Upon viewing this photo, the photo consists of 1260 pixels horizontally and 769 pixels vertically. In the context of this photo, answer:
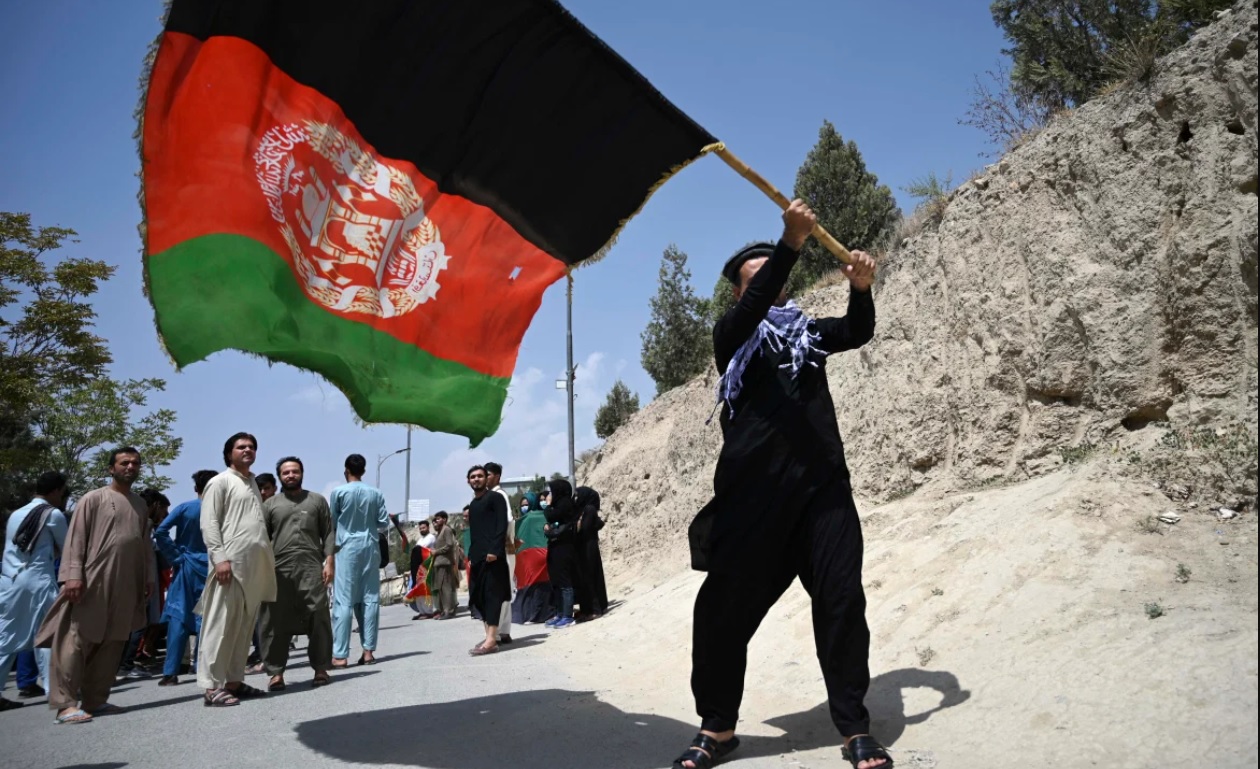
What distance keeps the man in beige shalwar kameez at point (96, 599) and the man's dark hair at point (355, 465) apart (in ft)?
7.64

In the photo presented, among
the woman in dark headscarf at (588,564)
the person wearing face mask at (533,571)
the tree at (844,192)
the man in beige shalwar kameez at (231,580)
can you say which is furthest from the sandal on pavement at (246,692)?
the tree at (844,192)

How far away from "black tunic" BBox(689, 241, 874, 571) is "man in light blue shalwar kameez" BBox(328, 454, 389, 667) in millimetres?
5421

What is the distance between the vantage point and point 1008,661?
4070 mm

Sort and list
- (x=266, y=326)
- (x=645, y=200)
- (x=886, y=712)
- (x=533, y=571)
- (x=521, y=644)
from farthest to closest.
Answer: (x=533, y=571), (x=521, y=644), (x=645, y=200), (x=266, y=326), (x=886, y=712)

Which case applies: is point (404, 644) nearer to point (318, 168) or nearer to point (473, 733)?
point (473, 733)

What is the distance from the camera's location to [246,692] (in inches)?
262

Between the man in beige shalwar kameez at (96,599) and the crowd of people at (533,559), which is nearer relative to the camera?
the man in beige shalwar kameez at (96,599)

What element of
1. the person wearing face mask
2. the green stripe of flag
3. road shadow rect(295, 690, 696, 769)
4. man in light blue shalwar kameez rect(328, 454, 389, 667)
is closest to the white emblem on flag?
the green stripe of flag

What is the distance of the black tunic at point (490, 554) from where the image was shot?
→ 29.3 ft

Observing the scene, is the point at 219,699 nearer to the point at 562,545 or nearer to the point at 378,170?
the point at 378,170

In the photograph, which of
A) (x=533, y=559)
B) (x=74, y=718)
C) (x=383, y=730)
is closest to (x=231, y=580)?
(x=74, y=718)

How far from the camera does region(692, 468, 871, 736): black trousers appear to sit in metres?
3.63

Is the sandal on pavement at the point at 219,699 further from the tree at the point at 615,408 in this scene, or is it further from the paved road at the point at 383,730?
the tree at the point at 615,408

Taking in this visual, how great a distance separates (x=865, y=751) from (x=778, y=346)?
1.69 metres
